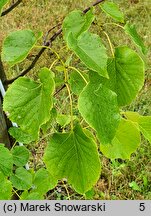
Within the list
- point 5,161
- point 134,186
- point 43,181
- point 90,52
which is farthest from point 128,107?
point 90,52

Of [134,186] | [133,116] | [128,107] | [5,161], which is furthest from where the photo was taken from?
[128,107]

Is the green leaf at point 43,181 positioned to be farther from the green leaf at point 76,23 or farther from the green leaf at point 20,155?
the green leaf at point 76,23

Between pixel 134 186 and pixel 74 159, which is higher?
pixel 74 159

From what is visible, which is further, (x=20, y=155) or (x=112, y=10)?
(x=20, y=155)

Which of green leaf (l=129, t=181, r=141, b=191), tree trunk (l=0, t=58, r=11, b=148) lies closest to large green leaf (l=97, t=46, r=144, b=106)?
tree trunk (l=0, t=58, r=11, b=148)

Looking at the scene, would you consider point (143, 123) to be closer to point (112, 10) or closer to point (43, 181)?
point (112, 10)
